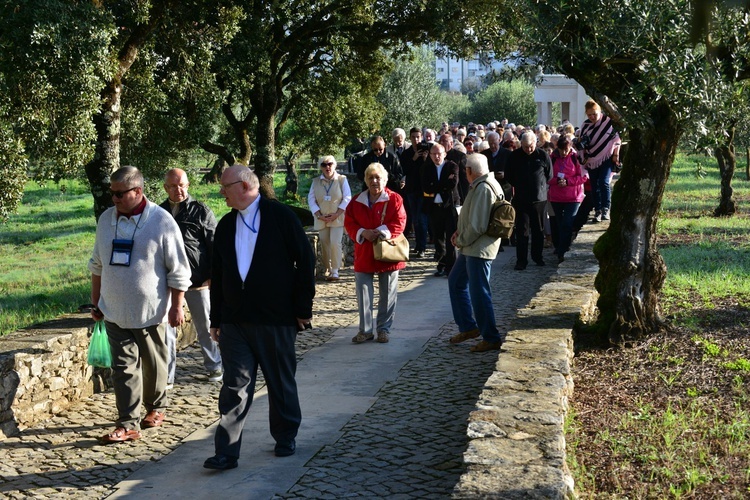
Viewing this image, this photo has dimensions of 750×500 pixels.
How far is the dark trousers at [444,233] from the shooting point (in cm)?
1362

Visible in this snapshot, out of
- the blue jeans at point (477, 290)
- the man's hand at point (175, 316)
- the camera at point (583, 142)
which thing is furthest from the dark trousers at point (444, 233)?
the man's hand at point (175, 316)

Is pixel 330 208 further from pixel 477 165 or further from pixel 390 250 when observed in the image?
pixel 477 165

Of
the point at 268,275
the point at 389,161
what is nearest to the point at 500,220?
the point at 268,275

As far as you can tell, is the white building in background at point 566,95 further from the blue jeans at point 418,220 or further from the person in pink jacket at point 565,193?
the person in pink jacket at point 565,193

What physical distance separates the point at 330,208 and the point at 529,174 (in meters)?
3.09

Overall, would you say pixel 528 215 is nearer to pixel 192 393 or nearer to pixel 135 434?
pixel 192 393

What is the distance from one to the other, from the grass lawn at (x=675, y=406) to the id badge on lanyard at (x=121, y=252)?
3399 mm

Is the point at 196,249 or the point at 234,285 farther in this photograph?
the point at 196,249

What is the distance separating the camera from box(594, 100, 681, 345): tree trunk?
8.05 meters

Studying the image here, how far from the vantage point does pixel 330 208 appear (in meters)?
13.8

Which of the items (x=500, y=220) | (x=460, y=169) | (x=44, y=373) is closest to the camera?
(x=44, y=373)

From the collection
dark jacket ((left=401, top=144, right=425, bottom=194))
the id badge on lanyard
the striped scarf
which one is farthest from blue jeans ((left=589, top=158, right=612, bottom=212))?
the id badge on lanyard

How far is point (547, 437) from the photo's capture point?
5227 millimetres

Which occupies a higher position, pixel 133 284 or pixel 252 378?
pixel 133 284
